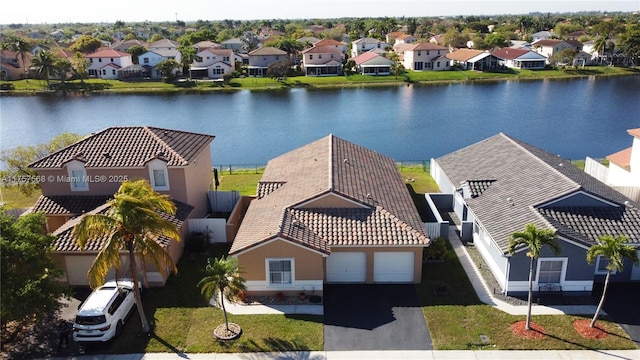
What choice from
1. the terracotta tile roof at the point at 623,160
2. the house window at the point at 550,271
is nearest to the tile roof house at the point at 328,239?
the house window at the point at 550,271

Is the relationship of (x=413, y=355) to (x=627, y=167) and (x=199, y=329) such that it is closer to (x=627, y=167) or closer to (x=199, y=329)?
(x=199, y=329)

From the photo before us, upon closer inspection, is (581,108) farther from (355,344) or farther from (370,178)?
(355,344)

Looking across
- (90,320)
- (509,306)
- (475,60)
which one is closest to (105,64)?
(475,60)

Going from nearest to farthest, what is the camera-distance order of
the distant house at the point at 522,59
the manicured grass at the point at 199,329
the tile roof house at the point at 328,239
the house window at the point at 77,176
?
the manicured grass at the point at 199,329
the tile roof house at the point at 328,239
the house window at the point at 77,176
the distant house at the point at 522,59

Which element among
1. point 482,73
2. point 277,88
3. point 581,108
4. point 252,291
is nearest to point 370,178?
point 252,291

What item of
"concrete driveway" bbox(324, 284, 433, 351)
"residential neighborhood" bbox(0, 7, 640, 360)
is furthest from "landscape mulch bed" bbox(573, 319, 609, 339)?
"concrete driveway" bbox(324, 284, 433, 351)

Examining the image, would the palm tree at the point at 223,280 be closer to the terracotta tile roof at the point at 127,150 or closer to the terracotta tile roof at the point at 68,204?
the terracotta tile roof at the point at 127,150
